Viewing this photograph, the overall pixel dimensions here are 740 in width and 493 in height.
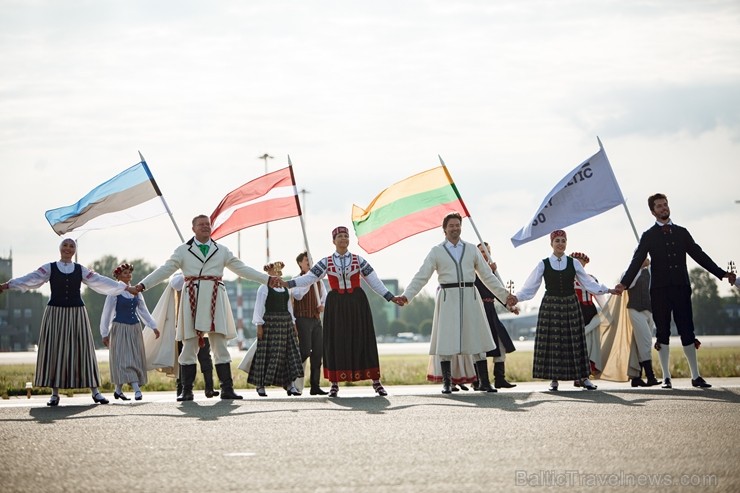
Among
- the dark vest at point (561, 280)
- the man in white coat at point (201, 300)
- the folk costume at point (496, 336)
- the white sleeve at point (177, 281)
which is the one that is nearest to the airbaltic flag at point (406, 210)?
the folk costume at point (496, 336)

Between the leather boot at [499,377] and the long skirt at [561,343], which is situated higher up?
the long skirt at [561,343]

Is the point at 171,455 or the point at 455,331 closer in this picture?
the point at 171,455

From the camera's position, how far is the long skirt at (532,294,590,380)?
1555 cm

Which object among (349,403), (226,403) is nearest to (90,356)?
(226,403)

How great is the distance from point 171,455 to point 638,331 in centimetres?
1010

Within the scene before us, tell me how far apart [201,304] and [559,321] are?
4656 millimetres

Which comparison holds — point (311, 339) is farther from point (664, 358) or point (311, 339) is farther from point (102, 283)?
point (664, 358)

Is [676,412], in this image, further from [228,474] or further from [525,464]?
[228,474]

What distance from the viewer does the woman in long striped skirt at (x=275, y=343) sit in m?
16.5

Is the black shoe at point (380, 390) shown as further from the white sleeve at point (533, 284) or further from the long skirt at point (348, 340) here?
the white sleeve at point (533, 284)

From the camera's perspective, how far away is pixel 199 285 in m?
15.1

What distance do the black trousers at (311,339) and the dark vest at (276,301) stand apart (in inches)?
12.6

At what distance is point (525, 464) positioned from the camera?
7598 mm

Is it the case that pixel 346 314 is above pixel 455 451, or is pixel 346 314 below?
above
